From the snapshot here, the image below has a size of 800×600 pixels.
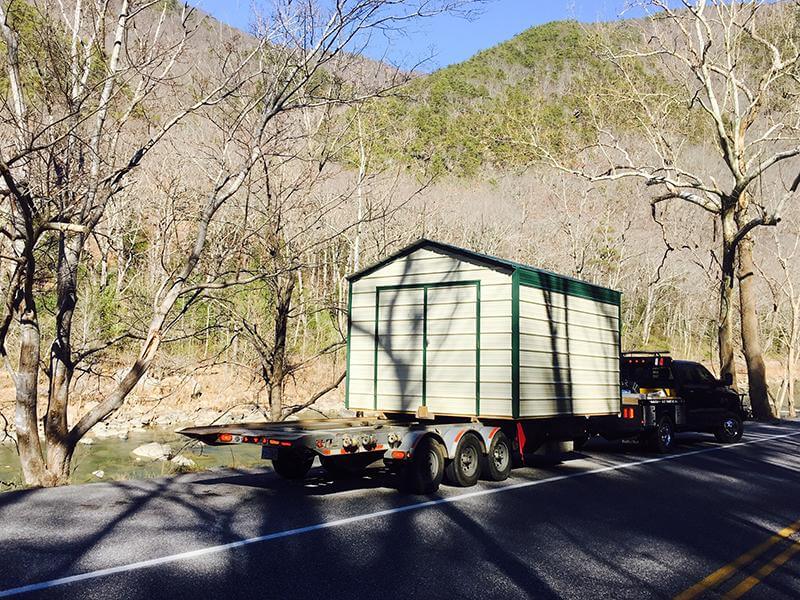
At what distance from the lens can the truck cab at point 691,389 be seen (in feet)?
55.7

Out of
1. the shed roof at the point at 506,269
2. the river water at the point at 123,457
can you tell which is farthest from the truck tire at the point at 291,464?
the river water at the point at 123,457

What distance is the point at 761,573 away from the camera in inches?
260

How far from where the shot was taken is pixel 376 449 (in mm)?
9961

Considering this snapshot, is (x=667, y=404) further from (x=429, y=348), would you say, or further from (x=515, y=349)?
(x=429, y=348)

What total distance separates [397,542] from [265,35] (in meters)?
9.34

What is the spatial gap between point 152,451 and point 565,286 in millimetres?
13328

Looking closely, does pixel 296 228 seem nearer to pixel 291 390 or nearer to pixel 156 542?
pixel 156 542

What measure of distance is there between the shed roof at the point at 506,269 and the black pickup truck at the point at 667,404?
263 cm

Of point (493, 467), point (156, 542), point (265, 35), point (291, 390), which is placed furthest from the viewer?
point (291, 390)

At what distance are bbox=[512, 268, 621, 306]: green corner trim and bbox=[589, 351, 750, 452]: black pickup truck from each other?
2303 mm

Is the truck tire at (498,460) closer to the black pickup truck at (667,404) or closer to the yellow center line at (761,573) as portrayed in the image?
the black pickup truck at (667,404)

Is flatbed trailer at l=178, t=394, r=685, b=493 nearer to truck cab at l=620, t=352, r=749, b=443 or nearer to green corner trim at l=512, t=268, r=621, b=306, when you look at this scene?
green corner trim at l=512, t=268, r=621, b=306

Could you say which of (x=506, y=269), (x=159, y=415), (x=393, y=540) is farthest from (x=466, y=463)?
(x=159, y=415)

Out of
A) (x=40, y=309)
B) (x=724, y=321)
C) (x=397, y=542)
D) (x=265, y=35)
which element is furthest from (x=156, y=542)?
(x=724, y=321)
